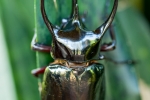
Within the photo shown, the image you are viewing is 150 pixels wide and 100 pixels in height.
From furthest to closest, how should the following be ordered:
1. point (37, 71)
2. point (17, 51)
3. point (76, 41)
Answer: point (17, 51)
point (37, 71)
point (76, 41)

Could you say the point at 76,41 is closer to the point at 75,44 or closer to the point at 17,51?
the point at 75,44

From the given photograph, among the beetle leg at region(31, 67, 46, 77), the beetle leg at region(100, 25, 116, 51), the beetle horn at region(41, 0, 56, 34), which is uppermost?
the beetle horn at region(41, 0, 56, 34)

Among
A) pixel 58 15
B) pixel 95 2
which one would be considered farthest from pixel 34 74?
pixel 95 2

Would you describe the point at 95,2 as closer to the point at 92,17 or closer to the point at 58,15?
the point at 92,17

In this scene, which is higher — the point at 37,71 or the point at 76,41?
the point at 76,41

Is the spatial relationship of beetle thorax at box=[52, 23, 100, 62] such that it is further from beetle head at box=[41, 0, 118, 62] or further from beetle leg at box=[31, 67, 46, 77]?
beetle leg at box=[31, 67, 46, 77]

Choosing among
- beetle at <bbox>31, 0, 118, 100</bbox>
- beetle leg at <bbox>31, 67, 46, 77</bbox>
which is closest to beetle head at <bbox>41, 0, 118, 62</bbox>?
beetle at <bbox>31, 0, 118, 100</bbox>

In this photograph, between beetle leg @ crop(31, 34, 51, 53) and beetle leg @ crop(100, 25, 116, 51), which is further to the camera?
beetle leg @ crop(100, 25, 116, 51)

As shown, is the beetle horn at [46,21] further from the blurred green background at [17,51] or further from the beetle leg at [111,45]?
the beetle leg at [111,45]

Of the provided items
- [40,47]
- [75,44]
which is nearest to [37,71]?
[40,47]
